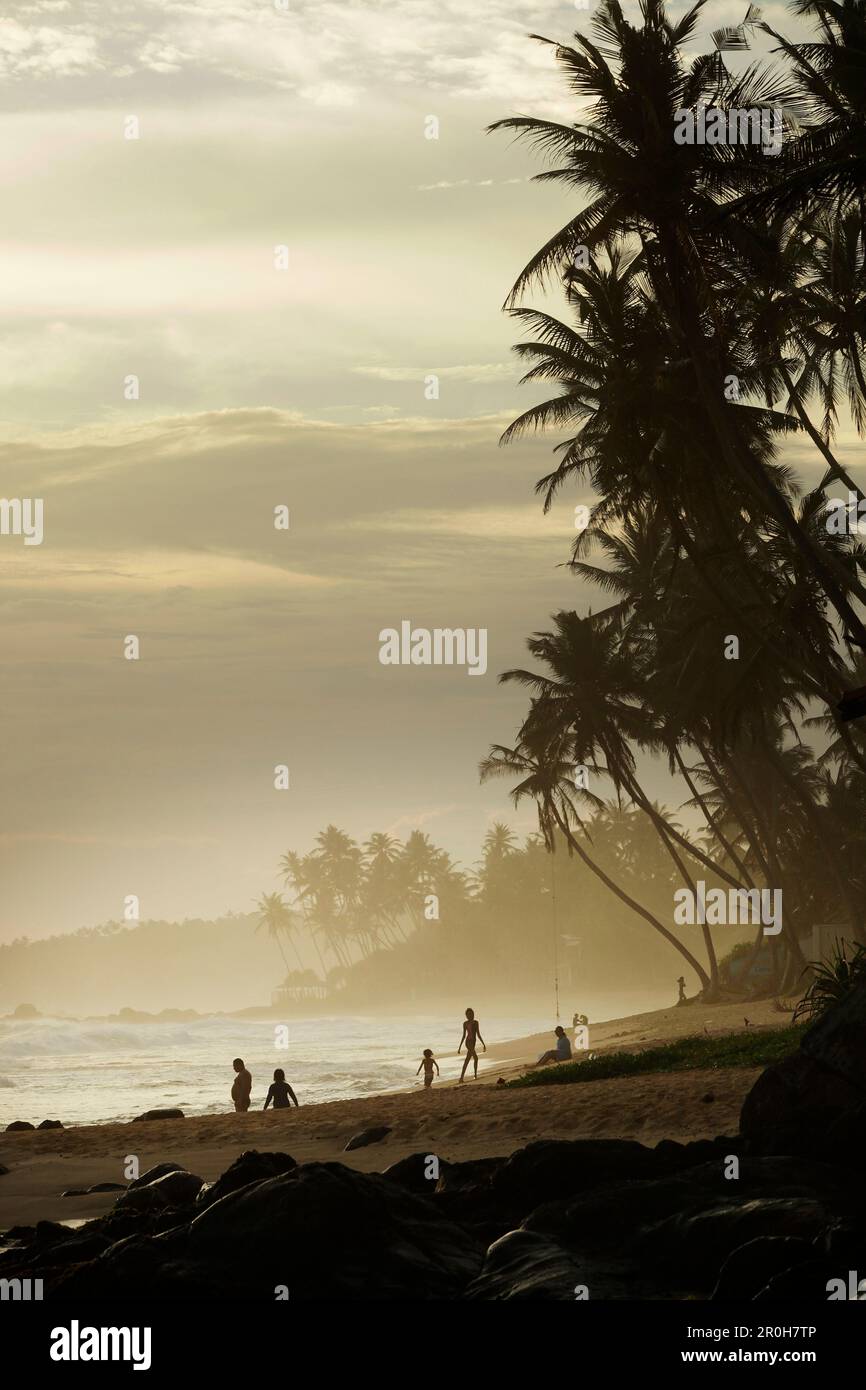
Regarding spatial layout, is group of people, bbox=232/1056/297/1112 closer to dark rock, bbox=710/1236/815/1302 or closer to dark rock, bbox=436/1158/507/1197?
dark rock, bbox=436/1158/507/1197

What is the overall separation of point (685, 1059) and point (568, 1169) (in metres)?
8.74

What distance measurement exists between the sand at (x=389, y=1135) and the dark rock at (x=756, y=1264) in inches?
208

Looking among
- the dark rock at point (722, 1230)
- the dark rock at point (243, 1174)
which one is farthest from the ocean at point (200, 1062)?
the dark rock at point (722, 1230)

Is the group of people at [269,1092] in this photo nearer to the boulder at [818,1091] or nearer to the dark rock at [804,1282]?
the boulder at [818,1091]

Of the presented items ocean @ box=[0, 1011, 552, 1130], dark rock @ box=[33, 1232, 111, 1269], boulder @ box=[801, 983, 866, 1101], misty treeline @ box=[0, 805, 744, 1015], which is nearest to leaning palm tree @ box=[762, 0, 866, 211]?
boulder @ box=[801, 983, 866, 1101]

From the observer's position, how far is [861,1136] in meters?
10.2

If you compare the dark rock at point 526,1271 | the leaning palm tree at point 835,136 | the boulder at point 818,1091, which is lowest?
the dark rock at point 526,1271

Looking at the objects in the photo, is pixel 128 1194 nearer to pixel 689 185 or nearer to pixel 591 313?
pixel 689 185

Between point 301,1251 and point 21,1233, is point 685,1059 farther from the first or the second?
point 301,1251

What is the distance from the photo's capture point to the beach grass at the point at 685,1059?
18.0m

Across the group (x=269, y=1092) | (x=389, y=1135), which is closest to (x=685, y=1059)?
(x=389, y=1135)

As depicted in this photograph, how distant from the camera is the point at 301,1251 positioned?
9203 mm

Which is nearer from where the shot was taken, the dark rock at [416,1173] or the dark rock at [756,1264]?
the dark rock at [756,1264]

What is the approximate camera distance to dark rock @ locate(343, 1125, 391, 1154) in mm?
15633
